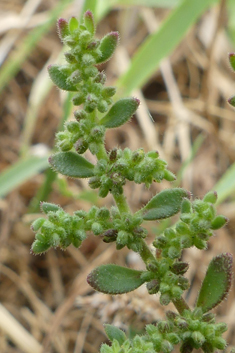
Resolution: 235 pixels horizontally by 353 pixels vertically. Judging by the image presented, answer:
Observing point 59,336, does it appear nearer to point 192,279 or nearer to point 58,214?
point 192,279

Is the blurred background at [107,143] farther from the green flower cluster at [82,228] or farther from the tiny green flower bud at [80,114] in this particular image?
the tiny green flower bud at [80,114]

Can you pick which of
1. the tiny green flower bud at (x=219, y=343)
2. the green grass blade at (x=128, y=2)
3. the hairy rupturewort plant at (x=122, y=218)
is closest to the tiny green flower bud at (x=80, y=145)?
the hairy rupturewort plant at (x=122, y=218)

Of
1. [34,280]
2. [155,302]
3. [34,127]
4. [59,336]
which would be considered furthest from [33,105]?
[155,302]

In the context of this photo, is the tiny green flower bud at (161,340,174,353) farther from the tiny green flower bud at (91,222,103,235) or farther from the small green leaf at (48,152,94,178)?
the small green leaf at (48,152,94,178)

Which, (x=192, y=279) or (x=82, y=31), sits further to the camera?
(x=192, y=279)

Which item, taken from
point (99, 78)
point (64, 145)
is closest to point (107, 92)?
point (99, 78)

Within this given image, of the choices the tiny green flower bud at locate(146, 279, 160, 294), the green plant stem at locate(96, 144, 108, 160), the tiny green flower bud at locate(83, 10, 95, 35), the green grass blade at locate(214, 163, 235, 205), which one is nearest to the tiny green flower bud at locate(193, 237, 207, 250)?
the tiny green flower bud at locate(146, 279, 160, 294)

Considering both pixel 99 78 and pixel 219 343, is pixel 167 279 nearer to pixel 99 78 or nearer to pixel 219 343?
pixel 219 343
